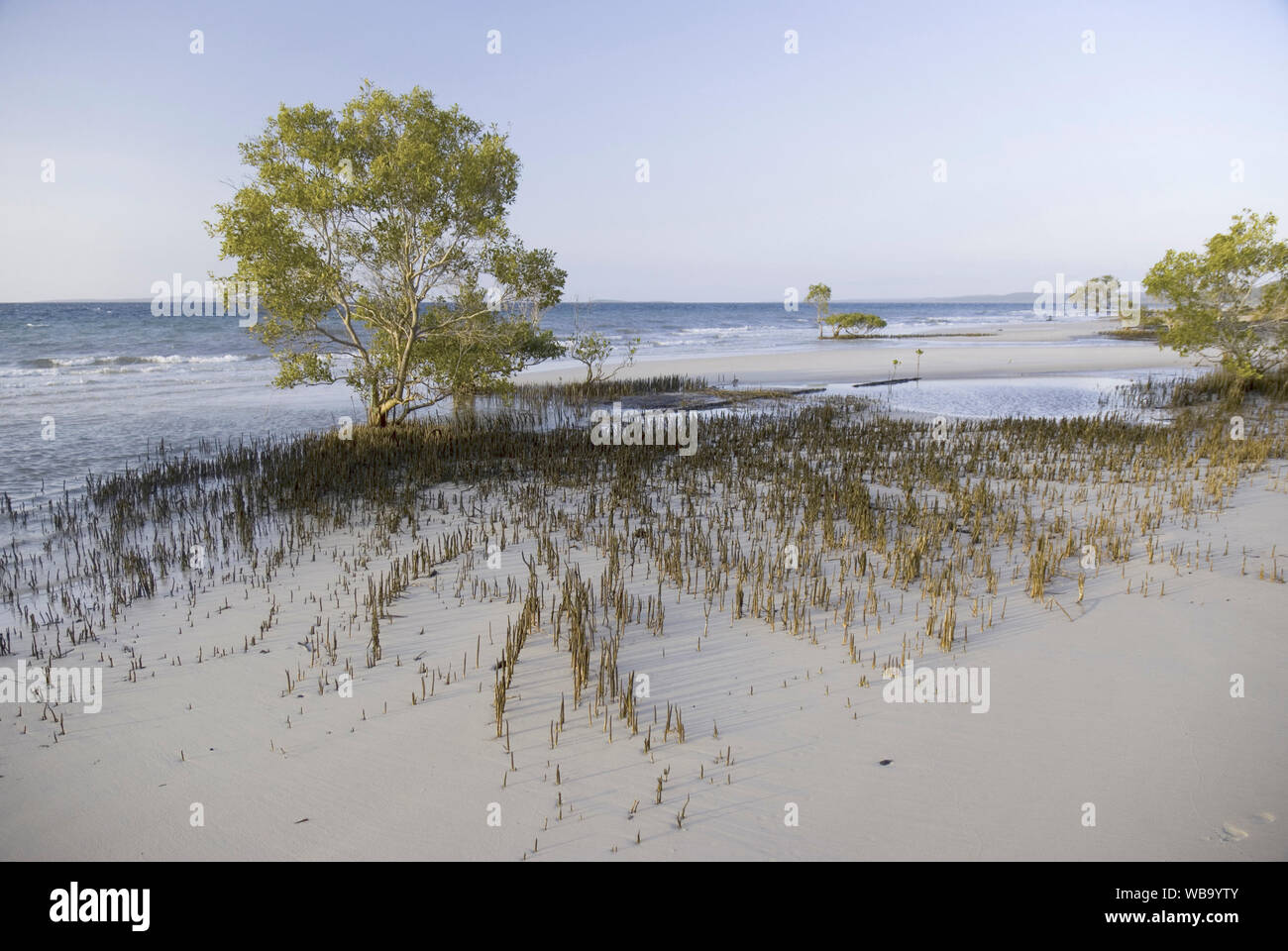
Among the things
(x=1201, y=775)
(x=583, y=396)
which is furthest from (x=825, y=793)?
(x=583, y=396)

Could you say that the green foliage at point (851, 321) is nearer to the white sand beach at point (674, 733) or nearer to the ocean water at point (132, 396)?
the ocean water at point (132, 396)

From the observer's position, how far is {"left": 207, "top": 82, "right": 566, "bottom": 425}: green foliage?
36.8 ft

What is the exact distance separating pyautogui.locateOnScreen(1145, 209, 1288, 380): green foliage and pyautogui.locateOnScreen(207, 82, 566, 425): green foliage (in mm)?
14796

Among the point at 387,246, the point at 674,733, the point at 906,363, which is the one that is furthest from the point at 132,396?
the point at 906,363

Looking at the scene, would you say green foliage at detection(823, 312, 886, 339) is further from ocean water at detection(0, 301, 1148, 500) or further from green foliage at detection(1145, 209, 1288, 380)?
green foliage at detection(1145, 209, 1288, 380)

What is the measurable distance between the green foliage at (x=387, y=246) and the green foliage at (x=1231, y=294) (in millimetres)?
14796

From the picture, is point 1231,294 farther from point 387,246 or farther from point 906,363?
point 387,246

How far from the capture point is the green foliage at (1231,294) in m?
14.6

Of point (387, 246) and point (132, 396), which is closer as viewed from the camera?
point (387, 246)

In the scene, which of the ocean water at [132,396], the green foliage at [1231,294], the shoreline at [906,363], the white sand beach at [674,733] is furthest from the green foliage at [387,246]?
the green foliage at [1231,294]

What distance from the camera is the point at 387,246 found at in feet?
39.5

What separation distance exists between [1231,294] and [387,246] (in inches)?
747

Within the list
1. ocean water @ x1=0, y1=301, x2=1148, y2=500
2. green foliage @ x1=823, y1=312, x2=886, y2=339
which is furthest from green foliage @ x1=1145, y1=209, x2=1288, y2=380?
green foliage @ x1=823, y1=312, x2=886, y2=339

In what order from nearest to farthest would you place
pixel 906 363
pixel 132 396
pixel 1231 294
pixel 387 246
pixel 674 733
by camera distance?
pixel 674 733 → pixel 387 246 → pixel 1231 294 → pixel 132 396 → pixel 906 363
